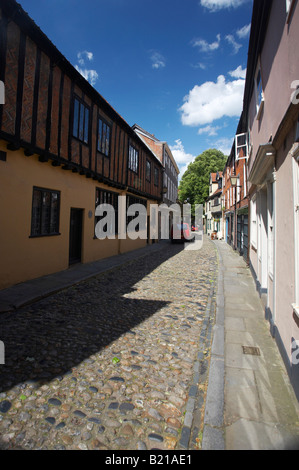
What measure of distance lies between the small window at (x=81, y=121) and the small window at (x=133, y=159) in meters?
5.30

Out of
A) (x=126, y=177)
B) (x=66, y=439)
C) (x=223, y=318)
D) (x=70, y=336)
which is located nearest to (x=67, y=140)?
(x=126, y=177)

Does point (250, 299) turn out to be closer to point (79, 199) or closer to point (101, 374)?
point (101, 374)

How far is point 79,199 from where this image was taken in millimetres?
9969

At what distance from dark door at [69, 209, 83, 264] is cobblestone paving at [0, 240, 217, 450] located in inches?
164

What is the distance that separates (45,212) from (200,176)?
43682 millimetres

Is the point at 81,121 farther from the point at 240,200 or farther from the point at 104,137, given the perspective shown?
the point at 240,200

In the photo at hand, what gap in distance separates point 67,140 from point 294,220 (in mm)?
7894

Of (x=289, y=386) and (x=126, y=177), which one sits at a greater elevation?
(x=126, y=177)

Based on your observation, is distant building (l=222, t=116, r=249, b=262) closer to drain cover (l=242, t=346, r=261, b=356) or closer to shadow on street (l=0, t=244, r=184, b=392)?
shadow on street (l=0, t=244, r=184, b=392)

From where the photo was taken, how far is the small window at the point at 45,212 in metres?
7.64

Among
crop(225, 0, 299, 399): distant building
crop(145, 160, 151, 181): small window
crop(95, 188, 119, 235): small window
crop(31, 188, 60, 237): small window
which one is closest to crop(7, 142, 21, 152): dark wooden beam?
crop(31, 188, 60, 237): small window

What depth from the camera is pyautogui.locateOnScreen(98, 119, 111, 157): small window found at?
36.4ft

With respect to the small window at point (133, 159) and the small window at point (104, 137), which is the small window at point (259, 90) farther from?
the small window at point (133, 159)
